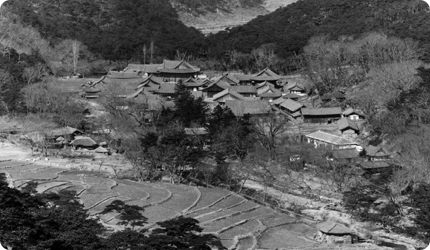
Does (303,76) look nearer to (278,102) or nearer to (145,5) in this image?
(278,102)

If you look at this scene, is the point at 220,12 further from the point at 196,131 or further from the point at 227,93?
the point at 196,131

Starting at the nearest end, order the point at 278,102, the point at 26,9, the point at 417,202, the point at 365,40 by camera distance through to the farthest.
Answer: the point at 417,202
the point at 278,102
the point at 365,40
the point at 26,9

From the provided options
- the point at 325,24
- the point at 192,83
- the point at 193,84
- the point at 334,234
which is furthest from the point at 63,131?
the point at 325,24

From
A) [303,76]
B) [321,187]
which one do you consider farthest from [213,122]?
[303,76]

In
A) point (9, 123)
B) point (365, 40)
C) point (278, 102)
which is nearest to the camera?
point (9, 123)

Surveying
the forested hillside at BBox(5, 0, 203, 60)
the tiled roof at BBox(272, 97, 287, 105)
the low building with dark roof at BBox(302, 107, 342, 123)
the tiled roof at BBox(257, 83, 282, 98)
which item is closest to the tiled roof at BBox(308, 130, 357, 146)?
the low building with dark roof at BBox(302, 107, 342, 123)

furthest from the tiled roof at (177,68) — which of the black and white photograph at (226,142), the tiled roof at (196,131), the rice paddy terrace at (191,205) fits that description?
the rice paddy terrace at (191,205)

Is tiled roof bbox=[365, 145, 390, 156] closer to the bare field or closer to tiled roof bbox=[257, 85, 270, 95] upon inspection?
the bare field
